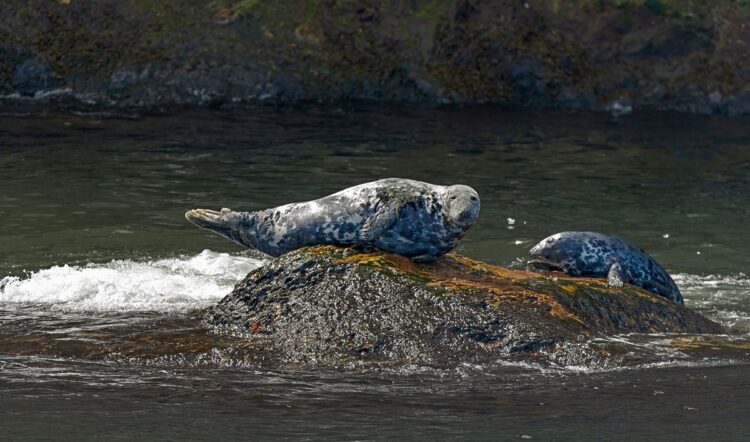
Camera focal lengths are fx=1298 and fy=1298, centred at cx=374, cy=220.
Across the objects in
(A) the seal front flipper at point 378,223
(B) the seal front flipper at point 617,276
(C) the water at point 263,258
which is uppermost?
(A) the seal front flipper at point 378,223

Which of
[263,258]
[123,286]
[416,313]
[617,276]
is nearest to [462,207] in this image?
[416,313]

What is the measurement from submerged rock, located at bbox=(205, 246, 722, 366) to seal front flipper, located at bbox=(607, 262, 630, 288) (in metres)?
0.15

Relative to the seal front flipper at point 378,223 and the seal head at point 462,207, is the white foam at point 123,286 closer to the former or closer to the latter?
the seal front flipper at point 378,223

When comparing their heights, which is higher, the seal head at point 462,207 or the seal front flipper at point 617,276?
the seal head at point 462,207

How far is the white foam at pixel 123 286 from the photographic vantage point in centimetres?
941

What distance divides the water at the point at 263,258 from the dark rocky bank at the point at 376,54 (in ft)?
2.91

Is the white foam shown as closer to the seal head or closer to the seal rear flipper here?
the seal rear flipper

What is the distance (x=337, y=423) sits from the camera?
6438mm

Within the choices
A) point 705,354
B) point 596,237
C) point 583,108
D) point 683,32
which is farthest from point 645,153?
point 705,354

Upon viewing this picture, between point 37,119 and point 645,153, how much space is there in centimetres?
855

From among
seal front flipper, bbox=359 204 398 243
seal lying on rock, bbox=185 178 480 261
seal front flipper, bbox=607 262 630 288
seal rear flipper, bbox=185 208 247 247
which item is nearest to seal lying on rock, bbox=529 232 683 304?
seal front flipper, bbox=607 262 630 288

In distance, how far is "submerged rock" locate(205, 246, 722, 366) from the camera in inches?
309

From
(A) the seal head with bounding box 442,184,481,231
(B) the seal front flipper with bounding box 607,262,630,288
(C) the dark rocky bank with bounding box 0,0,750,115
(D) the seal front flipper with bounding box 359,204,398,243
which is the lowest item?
(B) the seal front flipper with bounding box 607,262,630,288

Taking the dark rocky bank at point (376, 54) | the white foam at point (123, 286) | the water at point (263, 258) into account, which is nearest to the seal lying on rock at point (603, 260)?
the water at point (263, 258)
